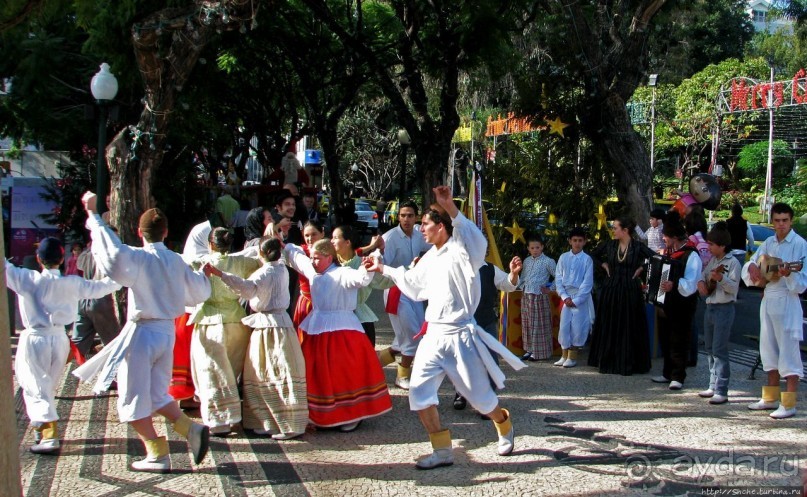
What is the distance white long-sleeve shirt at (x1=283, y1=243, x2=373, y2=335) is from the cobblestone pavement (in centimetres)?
85

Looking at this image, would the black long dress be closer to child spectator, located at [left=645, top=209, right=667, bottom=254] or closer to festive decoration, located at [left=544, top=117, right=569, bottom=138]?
child spectator, located at [left=645, top=209, right=667, bottom=254]

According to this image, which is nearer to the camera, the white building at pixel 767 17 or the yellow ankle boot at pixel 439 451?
the yellow ankle boot at pixel 439 451

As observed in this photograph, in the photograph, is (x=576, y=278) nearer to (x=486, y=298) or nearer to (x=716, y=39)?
(x=486, y=298)

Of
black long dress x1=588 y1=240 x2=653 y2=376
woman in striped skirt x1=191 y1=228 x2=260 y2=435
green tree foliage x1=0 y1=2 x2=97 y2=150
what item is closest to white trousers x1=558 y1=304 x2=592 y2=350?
black long dress x1=588 y1=240 x2=653 y2=376

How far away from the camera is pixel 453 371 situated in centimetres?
583

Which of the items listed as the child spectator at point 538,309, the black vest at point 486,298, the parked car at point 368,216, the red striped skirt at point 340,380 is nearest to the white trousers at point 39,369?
the red striped skirt at point 340,380

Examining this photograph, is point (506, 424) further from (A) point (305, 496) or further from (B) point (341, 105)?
(B) point (341, 105)

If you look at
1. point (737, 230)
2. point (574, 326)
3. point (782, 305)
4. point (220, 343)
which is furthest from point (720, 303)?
point (737, 230)

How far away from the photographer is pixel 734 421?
7105 mm

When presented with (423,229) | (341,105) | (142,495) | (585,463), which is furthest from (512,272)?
(341,105)

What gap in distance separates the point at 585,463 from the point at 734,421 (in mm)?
1921

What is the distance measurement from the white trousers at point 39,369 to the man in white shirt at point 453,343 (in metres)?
2.61

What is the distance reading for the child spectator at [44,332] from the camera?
238 inches

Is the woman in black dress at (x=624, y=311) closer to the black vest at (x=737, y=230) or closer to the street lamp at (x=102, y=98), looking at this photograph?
the black vest at (x=737, y=230)
